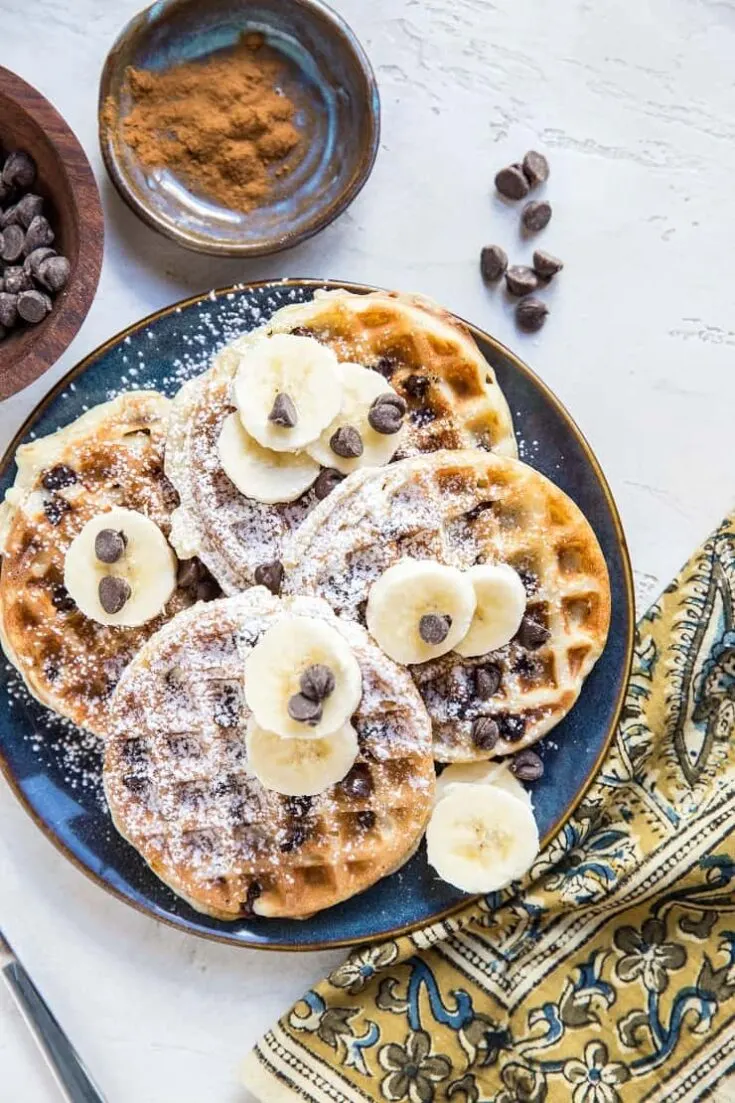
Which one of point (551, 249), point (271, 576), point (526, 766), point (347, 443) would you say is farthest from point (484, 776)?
point (551, 249)

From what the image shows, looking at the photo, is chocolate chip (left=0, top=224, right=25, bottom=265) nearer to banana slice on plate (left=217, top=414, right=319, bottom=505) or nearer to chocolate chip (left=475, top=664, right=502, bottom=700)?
banana slice on plate (left=217, top=414, right=319, bottom=505)

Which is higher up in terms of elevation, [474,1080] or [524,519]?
[524,519]

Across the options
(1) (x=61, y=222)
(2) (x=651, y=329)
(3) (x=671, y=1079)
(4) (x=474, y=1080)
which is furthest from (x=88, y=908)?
(2) (x=651, y=329)

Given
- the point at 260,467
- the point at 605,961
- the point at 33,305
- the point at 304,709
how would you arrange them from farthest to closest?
the point at 605,961 < the point at 33,305 < the point at 260,467 < the point at 304,709

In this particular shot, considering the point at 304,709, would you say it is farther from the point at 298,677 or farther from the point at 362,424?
the point at 362,424

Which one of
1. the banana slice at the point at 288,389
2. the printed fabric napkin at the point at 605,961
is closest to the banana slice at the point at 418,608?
the banana slice at the point at 288,389

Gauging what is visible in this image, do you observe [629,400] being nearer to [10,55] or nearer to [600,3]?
[600,3]
